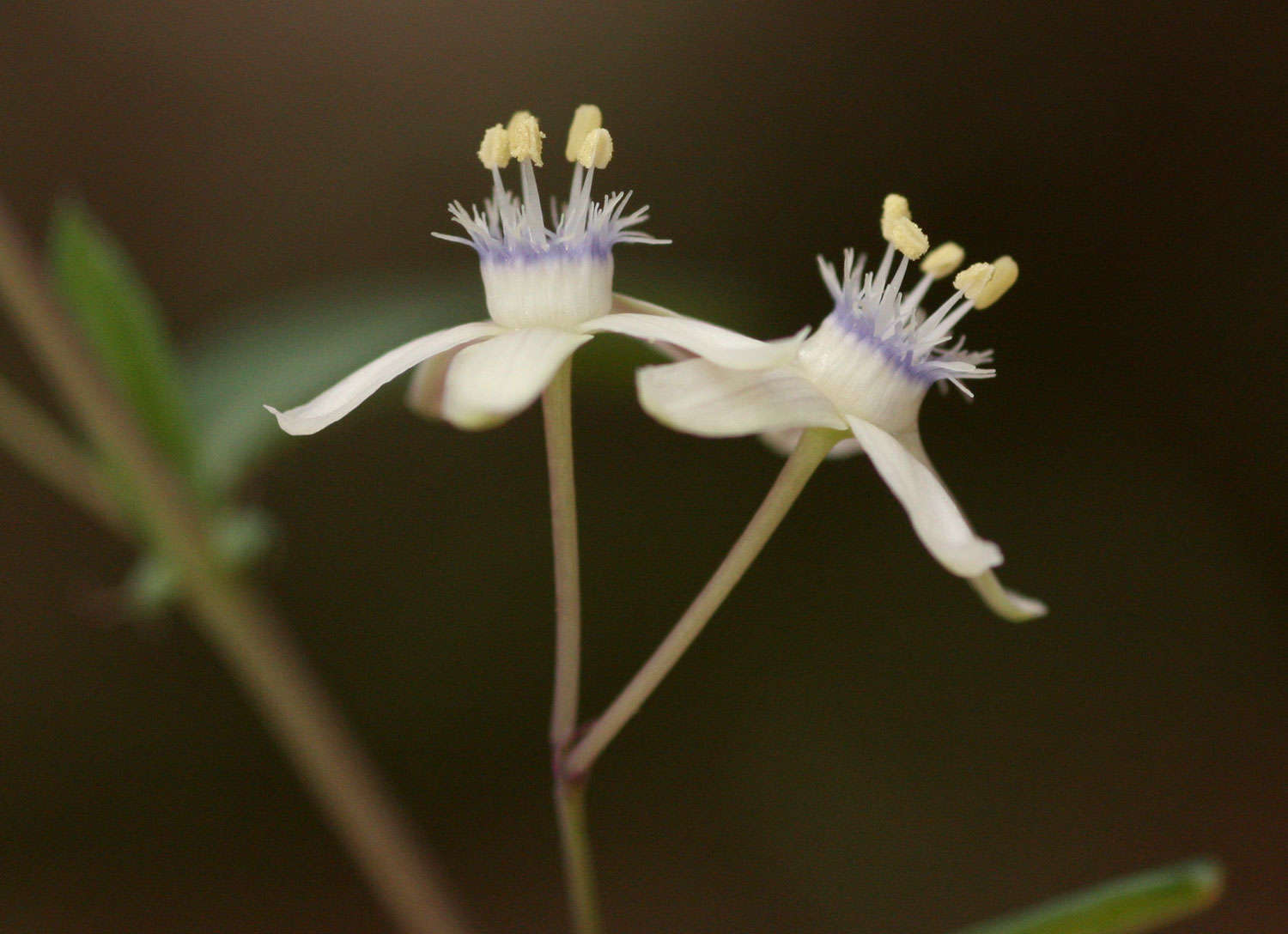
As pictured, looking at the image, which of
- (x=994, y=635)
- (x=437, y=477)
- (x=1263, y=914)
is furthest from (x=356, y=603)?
(x=1263, y=914)

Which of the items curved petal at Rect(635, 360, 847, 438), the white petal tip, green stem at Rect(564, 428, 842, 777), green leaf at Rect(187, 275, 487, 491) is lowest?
green stem at Rect(564, 428, 842, 777)

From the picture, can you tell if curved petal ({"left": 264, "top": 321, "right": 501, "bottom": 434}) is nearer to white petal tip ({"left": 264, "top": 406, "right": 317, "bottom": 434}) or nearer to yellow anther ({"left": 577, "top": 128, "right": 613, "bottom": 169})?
white petal tip ({"left": 264, "top": 406, "right": 317, "bottom": 434})

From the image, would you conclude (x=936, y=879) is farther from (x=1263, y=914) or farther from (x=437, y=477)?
(x=437, y=477)

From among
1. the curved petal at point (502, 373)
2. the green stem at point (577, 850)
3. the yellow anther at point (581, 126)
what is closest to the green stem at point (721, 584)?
the green stem at point (577, 850)

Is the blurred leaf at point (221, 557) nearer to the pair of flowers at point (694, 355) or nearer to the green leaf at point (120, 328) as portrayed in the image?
the green leaf at point (120, 328)

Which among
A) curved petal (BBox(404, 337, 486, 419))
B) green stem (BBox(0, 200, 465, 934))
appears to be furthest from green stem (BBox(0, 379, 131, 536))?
curved petal (BBox(404, 337, 486, 419))

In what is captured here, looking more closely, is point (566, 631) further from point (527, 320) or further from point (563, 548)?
point (527, 320)

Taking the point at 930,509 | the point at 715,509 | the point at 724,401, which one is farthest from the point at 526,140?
the point at 715,509
